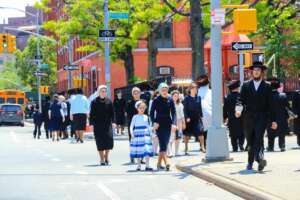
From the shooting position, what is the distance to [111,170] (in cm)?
1709

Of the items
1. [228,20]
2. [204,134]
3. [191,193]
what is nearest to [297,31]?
[228,20]

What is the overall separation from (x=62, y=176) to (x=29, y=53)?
91086 millimetres

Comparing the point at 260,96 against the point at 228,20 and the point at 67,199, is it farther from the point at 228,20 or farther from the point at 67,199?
the point at 228,20

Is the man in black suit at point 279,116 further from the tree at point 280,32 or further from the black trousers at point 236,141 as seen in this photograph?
Result: the tree at point 280,32

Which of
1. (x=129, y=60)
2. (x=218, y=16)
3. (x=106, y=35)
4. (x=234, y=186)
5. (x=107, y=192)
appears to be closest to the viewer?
(x=234, y=186)

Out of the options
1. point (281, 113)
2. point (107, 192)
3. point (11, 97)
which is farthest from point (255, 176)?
point (11, 97)

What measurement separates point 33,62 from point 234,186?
9195cm

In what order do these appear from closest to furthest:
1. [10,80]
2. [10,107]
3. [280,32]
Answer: [280,32]
[10,107]
[10,80]

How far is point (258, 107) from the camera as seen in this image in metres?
14.4

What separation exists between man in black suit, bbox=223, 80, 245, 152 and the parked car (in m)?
39.5

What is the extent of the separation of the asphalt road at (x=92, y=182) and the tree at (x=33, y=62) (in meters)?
80.2

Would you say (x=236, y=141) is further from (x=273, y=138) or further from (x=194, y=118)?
(x=194, y=118)

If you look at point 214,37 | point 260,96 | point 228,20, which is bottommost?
point 260,96

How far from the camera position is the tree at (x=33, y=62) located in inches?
3964
